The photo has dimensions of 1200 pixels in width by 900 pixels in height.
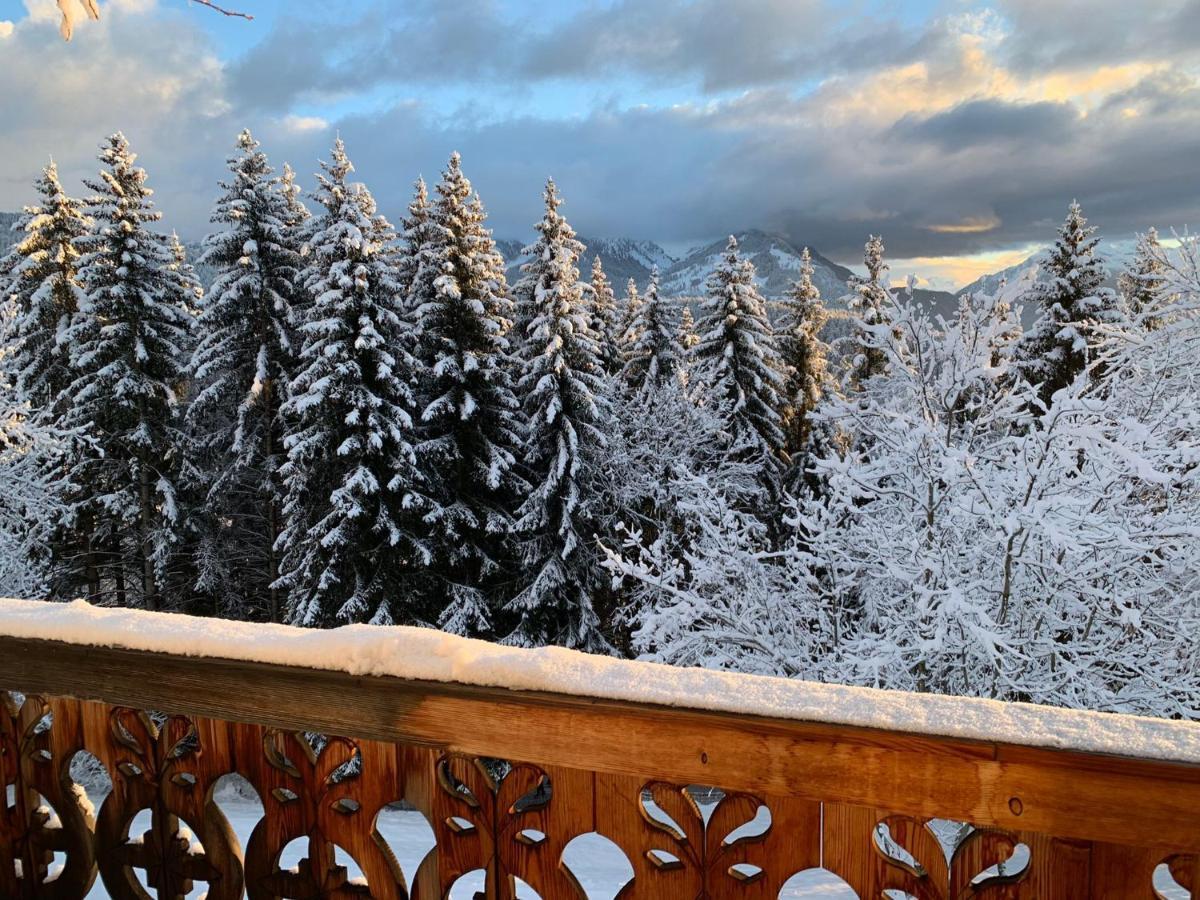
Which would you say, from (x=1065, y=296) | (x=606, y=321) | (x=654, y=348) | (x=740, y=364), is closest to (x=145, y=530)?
(x=654, y=348)

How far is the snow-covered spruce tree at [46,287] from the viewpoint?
1961cm

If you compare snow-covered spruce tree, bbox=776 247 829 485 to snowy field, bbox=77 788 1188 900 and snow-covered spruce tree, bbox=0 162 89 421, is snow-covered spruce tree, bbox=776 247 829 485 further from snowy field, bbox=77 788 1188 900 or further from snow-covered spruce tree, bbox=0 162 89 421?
snow-covered spruce tree, bbox=0 162 89 421


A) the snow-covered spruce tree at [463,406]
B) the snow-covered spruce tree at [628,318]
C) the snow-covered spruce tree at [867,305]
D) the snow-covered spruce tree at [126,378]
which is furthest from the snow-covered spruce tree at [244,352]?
the snow-covered spruce tree at [867,305]

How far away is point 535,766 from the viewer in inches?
62.3

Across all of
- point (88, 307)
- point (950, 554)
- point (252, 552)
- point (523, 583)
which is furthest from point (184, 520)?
point (950, 554)

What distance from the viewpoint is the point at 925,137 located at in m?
17.5

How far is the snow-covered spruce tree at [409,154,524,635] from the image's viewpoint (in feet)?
57.2

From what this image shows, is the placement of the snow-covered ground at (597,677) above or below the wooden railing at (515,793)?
above

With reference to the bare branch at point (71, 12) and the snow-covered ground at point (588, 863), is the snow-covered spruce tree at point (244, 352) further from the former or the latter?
the bare branch at point (71, 12)

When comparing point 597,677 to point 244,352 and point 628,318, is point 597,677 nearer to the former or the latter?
point 244,352

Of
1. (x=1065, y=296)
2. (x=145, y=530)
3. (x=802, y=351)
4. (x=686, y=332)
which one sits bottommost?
(x=145, y=530)

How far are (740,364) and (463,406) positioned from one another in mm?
7485

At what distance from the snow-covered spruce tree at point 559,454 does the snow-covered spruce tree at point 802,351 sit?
810cm

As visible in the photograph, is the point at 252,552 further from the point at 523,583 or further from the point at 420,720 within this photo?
the point at 420,720
